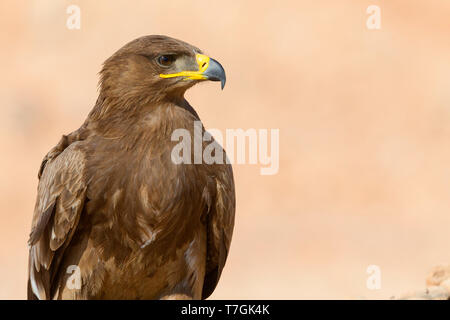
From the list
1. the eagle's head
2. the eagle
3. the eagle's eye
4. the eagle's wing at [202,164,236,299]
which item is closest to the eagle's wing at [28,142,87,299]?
the eagle

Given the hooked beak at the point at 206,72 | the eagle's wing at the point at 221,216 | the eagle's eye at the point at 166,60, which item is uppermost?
the eagle's eye at the point at 166,60

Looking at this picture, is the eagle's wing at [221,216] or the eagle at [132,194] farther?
the eagle's wing at [221,216]

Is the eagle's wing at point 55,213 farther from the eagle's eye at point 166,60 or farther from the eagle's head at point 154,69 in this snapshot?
the eagle's eye at point 166,60

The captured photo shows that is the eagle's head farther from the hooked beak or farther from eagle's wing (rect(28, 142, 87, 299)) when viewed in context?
eagle's wing (rect(28, 142, 87, 299))

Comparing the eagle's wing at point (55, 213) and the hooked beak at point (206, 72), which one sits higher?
the hooked beak at point (206, 72)

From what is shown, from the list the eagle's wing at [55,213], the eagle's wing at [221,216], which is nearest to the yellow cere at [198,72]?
the eagle's wing at [221,216]

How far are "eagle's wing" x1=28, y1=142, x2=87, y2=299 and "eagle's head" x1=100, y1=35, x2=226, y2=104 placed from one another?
56 cm

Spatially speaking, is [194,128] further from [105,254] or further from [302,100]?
[302,100]

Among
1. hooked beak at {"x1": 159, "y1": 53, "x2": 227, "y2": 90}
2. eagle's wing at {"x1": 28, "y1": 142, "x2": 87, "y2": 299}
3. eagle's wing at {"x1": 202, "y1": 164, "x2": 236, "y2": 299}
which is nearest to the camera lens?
eagle's wing at {"x1": 28, "y1": 142, "x2": 87, "y2": 299}

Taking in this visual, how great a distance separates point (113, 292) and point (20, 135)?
18.3 metres

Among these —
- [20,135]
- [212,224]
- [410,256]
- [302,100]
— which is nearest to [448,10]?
[302,100]

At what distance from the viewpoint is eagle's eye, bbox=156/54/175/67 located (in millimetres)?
7102

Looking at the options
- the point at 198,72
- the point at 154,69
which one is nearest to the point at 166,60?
the point at 154,69

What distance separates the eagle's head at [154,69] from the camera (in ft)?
23.2
